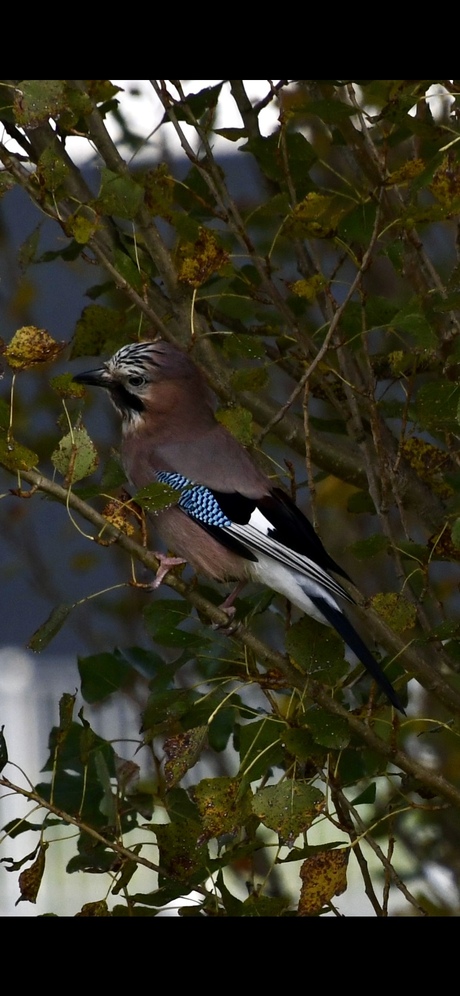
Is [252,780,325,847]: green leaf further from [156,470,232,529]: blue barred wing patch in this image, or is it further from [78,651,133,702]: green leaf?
[156,470,232,529]: blue barred wing patch

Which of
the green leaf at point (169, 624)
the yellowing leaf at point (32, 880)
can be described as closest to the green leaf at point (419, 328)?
the green leaf at point (169, 624)

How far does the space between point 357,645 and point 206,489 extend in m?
0.53

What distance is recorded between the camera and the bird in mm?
2018

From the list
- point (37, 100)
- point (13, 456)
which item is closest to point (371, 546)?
point (13, 456)

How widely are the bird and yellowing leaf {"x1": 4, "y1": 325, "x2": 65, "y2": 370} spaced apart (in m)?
0.54

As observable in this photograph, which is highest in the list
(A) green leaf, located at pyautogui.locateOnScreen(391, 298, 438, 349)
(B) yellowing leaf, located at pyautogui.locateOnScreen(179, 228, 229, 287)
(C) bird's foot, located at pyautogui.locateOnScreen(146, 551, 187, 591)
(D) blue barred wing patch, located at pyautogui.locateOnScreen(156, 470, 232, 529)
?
(B) yellowing leaf, located at pyautogui.locateOnScreen(179, 228, 229, 287)

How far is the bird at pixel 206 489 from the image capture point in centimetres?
202

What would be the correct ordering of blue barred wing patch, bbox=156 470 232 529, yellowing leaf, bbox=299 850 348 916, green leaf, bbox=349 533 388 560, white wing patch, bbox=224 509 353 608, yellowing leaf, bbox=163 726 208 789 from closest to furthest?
1. yellowing leaf, bbox=299 850 348 916
2. yellowing leaf, bbox=163 726 208 789
3. green leaf, bbox=349 533 388 560
4. white wing patch, bbox=224 509 353 608
5. blue barred wing patch, bbox=156 470 232 529

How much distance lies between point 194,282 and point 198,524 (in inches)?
25.6

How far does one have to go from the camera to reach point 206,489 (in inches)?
84.7

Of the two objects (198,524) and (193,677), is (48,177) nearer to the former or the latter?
(198,524)

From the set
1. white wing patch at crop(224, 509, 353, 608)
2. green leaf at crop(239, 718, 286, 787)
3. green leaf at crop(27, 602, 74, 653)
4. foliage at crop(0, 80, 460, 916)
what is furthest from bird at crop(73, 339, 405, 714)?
green leaf at crop(27, 602, 74, 653)

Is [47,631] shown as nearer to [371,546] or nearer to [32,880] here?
[32,880]

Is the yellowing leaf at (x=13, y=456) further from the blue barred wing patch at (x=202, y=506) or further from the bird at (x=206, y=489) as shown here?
the blue barred wing patch at (x=202, y=506)
